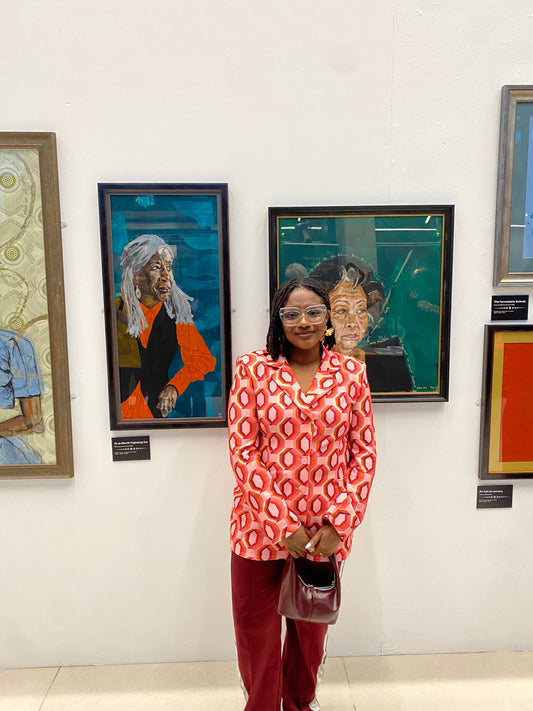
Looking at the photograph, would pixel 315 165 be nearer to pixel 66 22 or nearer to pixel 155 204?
pixel 155 204

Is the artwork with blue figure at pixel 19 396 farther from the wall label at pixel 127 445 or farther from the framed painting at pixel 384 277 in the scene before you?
the framed painting at pixel 384 277

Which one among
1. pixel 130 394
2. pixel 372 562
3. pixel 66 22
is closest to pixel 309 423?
pixel 130 394

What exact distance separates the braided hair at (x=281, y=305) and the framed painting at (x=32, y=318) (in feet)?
3.05

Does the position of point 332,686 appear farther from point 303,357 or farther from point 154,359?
point 154,359

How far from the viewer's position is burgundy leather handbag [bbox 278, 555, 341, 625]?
1.65 metres

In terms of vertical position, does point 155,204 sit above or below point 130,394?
above

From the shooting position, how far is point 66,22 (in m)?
1.96

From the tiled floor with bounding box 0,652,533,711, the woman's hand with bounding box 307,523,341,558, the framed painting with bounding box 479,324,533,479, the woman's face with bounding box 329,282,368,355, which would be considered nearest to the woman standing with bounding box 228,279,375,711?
the woman's hand with bounding box 307,523,341,558

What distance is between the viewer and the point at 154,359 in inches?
83.4

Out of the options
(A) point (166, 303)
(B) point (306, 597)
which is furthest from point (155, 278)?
(B) point (306, 597)

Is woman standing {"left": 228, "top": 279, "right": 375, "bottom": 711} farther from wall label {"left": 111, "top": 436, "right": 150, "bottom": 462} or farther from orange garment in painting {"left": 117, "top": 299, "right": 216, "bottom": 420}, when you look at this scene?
wall label {"left": 111, "top": 436, "right": 150, "bottom": 462}

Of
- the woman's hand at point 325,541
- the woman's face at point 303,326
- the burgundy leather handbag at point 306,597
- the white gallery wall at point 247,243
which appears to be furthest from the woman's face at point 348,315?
the burgundy leather handbag at point 306,597

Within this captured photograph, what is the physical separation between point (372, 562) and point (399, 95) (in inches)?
79.8

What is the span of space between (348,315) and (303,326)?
51 cm
